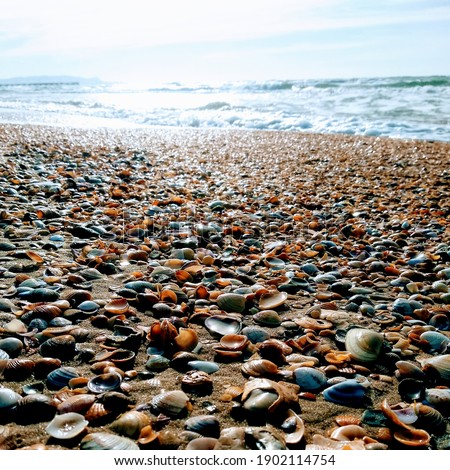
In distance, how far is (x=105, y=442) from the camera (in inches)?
67.5

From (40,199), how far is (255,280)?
10.4 ft

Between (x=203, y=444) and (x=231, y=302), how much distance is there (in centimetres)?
→ 121

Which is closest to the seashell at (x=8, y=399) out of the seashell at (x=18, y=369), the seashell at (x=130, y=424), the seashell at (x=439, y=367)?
the seashell at (x=18, y=369)

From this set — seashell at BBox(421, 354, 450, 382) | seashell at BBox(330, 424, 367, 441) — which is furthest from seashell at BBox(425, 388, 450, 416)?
seashell at BBox(330, 424, 367, 441)

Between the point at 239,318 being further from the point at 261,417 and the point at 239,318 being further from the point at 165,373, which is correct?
the point at 261,417

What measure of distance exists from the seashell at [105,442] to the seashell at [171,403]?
Result: 8.0 inches

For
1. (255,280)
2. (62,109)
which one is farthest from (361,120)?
(255,280)

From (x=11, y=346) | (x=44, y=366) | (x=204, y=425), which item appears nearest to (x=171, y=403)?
(x=204, y=425)

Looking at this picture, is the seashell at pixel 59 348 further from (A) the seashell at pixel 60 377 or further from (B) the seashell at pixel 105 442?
(B) the seashell at pixel 105 442

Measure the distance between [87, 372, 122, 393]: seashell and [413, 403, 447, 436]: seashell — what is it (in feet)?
4.22

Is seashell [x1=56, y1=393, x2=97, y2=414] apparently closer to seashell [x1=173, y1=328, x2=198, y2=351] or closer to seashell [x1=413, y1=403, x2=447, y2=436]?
seashell [x1=173, y1=328, x2=198, y2=351]

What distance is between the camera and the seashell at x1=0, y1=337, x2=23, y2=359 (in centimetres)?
222

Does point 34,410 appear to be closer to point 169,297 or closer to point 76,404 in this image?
point 76,404

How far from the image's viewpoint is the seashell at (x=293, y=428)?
1.79 meters
